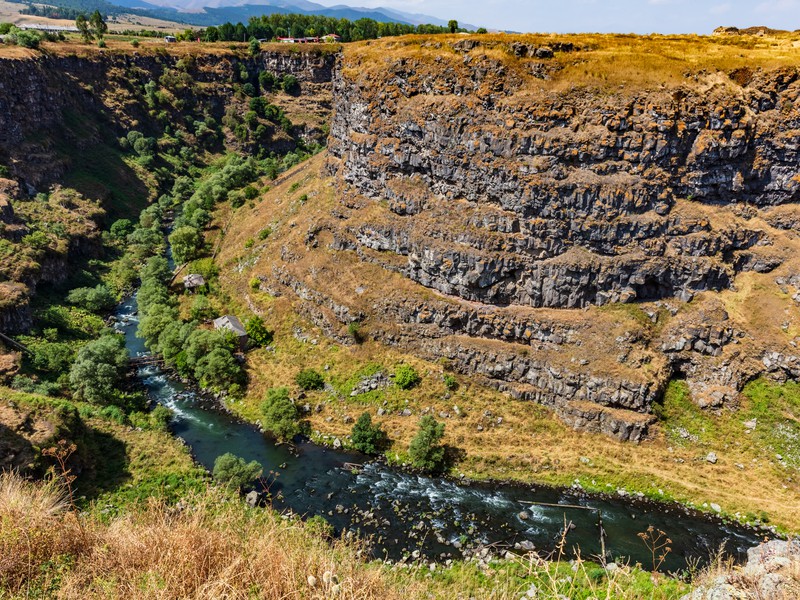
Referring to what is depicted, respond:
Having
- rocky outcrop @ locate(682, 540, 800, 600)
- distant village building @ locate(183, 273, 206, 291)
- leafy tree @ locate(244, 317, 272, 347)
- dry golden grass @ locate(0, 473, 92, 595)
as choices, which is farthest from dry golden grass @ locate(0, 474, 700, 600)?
distant village building @ locate(183, 273, 206, 291)

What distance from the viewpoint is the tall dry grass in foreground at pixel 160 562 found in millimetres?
8422

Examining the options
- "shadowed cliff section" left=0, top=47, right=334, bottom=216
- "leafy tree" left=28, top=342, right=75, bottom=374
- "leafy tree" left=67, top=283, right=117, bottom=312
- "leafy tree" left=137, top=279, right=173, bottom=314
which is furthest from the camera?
"shadowed cliff section" left=0, top=47, right=334, bottom=216

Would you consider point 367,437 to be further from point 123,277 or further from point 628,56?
point 123,277

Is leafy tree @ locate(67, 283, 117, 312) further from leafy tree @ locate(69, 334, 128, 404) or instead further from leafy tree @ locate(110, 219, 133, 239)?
leafy tree @ locate(110, 219, 133, 239)

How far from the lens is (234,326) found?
50.9m

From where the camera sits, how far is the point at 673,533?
32.7 metres

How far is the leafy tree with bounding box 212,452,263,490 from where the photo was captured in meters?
33.5

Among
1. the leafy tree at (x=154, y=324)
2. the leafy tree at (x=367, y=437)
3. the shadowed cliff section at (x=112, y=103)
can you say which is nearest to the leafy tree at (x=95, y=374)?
the leafy tree at (x=154, y=324)

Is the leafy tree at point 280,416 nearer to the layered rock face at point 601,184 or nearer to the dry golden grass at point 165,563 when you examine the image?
the layered rock face at point 601,184

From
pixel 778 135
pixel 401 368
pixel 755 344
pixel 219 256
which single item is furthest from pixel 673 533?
pixel 219 256

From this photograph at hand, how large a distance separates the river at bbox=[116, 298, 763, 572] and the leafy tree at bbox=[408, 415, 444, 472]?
1.22 metres

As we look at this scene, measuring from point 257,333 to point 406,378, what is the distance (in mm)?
17442

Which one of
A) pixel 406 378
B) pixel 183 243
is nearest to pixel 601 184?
pixel 406 378

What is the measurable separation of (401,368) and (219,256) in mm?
35649
